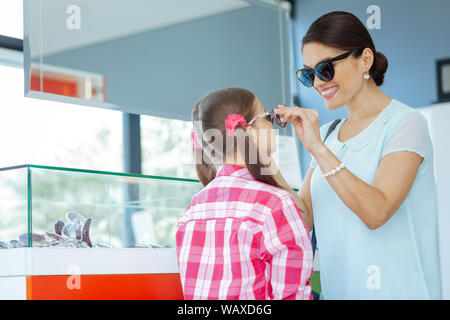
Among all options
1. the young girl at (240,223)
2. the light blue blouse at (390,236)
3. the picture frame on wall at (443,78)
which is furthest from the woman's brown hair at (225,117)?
the picture frame on wall at (443,78)

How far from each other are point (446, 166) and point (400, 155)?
2831 millimetres

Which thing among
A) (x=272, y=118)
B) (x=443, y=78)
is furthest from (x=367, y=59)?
(x=443, y=78)

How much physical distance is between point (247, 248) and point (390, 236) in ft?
1.26

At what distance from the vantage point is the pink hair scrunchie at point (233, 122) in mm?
1617

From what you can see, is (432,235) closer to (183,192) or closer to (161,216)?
(183,192)

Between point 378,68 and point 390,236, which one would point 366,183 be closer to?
point 390,236

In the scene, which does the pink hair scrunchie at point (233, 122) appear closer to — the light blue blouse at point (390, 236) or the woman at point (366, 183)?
the woman at point (366, 183)

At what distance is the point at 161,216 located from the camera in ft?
7.32

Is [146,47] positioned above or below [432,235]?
above

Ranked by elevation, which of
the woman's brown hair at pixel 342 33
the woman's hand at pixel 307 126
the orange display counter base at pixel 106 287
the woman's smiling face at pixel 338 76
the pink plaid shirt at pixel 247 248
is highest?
the woman's brown hair at pixel 342 33

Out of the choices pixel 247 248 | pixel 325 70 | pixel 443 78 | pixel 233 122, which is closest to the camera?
pixel 247 248

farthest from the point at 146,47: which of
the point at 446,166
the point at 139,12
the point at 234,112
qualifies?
the point at 446,166

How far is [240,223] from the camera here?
4.98 ft

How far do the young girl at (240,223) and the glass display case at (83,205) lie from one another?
0.29 metres
